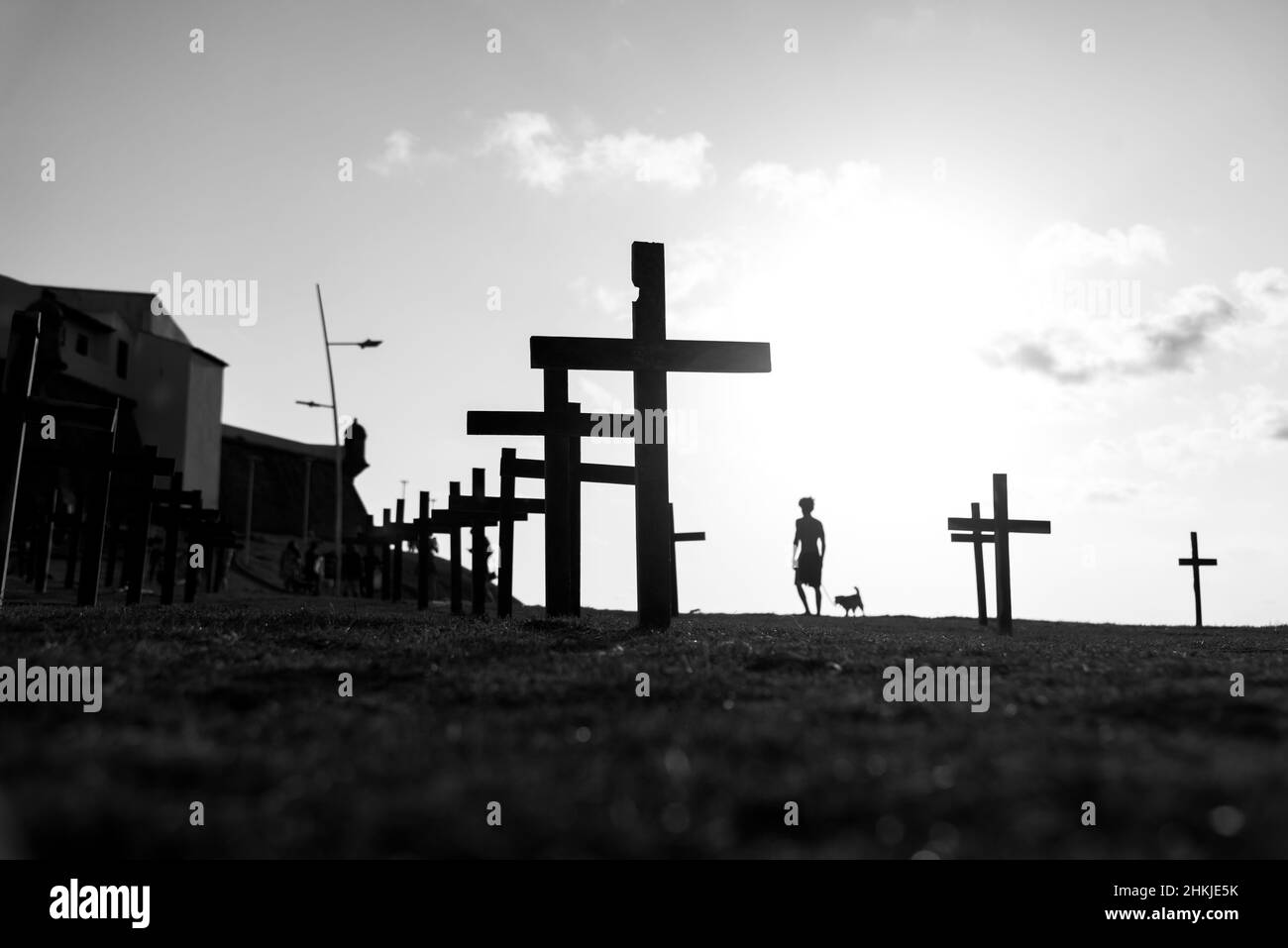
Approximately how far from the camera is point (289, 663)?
20.8 feet

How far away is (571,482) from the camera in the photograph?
14344mm

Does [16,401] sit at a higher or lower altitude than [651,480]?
higher

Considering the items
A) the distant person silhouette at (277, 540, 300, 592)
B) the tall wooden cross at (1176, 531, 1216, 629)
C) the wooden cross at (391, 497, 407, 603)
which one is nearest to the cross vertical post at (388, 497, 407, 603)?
the wooden cross at (391, 497, 407, 603)

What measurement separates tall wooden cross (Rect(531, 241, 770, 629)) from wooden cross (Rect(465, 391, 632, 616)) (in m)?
1.71

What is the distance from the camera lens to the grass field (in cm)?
284

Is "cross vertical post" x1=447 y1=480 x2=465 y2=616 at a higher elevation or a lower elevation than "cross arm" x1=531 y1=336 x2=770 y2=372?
lower

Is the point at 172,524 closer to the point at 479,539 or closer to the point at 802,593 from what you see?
the point at 479,539

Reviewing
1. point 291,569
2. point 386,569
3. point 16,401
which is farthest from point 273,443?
point 16,401

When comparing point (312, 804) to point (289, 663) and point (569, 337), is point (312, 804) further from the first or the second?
point (569, 337)

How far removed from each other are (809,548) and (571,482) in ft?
39.9

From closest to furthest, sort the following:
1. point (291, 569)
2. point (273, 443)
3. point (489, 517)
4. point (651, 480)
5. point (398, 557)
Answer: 1. point (651, 480)
2. point (489, 517)
3. point (398, 557)
4. point (291, 569)
5. point (273, 443)

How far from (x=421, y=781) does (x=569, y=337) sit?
30.1 feet

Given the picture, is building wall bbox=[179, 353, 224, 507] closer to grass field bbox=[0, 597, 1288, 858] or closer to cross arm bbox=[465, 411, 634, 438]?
cross arm bbox=[465, 411, 634, 438]
